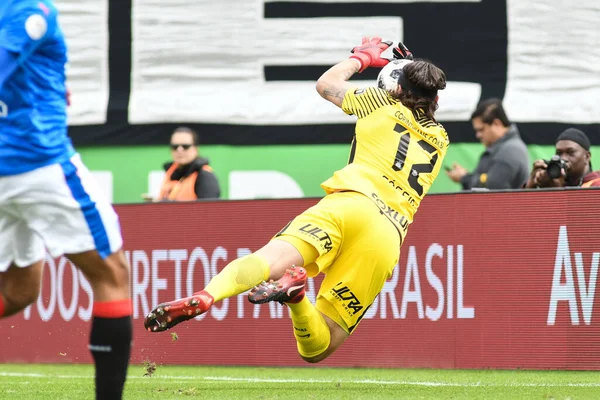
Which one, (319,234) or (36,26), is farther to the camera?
(319,234)

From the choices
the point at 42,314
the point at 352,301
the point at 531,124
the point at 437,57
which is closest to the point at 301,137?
the point at 437,57

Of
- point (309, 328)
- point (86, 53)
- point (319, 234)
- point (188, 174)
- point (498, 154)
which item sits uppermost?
point (319, 234)

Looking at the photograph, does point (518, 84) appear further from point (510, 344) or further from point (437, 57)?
point (510, 344)

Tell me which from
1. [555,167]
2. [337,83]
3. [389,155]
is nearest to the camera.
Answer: [389,155]

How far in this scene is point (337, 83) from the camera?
6.84 meters

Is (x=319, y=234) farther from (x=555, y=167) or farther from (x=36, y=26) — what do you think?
(x=555, y=167)

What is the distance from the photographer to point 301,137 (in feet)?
42.1

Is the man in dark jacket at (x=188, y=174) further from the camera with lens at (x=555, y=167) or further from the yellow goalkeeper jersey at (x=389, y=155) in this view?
the yellow goalkeeper jersey at (x=389, y=155)

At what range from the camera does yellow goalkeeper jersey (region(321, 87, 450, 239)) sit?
655 centimetres

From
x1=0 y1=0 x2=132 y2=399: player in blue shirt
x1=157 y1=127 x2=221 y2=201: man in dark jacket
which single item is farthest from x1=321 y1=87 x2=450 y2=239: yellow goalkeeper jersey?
x1=157 y1=127 x2=221 y2=201: man in dark jacket

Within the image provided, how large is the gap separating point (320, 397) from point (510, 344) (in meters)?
2.48

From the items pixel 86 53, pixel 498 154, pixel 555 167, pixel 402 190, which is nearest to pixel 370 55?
pixel 402 190

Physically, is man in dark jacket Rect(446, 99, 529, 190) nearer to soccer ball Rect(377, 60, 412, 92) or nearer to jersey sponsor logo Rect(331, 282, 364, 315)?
soccer ball Rect(377, 60, 412, 92)

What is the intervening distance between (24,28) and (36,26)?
0.16ft
